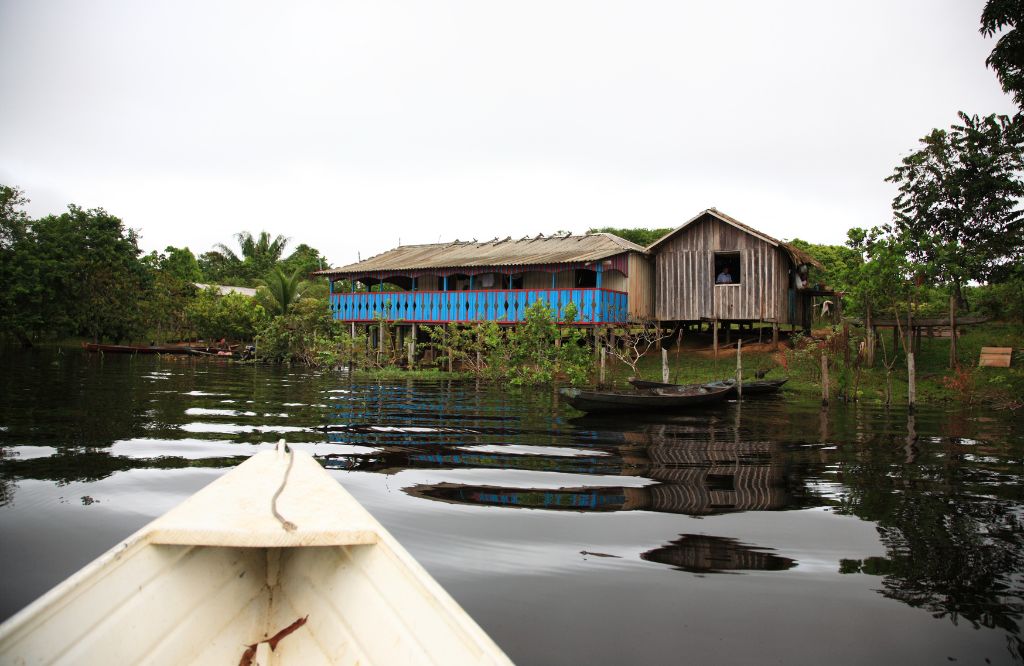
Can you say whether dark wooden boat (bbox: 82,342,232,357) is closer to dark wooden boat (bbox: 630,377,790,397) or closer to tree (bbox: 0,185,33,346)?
tree (bbox: 0,185,33,346)

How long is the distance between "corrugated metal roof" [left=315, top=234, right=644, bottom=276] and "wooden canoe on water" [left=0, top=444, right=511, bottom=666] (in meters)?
19.2

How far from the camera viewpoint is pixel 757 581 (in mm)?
4016

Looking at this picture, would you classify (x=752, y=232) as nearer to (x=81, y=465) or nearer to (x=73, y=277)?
(x=81, y=465)

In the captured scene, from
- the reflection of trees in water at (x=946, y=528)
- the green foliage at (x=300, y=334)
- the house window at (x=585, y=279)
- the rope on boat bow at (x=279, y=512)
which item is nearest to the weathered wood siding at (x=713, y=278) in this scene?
the house window at (x=585, y=279)

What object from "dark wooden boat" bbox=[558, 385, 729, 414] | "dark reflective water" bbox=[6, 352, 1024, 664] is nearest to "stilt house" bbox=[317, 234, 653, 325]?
"dark wooden boat" bbox=[558, 385, 729, 414]

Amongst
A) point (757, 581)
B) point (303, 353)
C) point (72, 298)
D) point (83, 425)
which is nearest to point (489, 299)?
point (303, 353)

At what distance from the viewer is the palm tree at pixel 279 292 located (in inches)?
1331

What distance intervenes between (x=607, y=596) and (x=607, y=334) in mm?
20101

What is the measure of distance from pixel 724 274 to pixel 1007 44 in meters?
9.83

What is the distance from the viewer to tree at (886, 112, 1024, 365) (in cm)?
2103

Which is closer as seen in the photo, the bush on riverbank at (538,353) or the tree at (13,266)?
the bush on riverbank at (538,353)

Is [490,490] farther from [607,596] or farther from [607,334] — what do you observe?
[607,334]

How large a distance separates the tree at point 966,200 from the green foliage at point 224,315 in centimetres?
3136

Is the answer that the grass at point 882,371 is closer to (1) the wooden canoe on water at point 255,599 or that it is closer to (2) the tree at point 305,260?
(1) the wooden canoe on water at point 255,599
